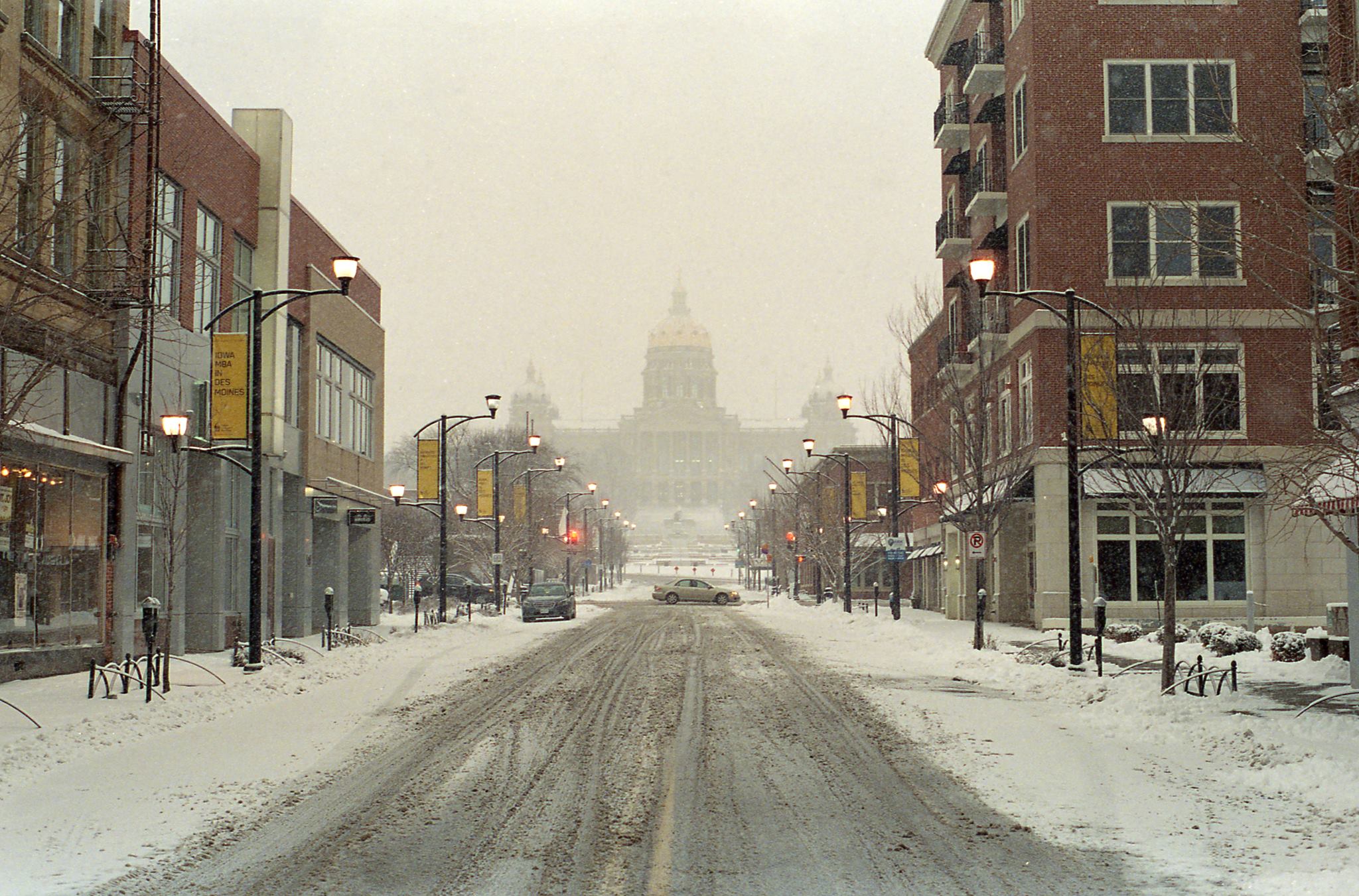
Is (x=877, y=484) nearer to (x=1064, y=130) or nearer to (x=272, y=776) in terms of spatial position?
(x=1064, y=130)

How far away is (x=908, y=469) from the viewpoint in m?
45.8

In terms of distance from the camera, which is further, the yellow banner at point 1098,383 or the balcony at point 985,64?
the balcony at point 985,64

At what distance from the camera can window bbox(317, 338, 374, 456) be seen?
133 feet

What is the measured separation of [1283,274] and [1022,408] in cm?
820

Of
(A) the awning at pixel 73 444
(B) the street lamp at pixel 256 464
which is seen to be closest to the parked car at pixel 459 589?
(A) the awning at pixel 73 444

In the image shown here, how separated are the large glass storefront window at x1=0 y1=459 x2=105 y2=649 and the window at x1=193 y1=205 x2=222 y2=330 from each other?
22.4ft

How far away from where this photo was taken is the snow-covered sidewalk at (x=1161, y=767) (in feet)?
31.0

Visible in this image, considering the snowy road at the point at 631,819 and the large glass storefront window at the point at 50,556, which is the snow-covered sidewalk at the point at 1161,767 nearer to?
the snowy road at the point at 631,819

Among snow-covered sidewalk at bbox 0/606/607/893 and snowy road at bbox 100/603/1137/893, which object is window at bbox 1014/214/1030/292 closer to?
snow-covered sidewalk at bbox 0/606/607/893

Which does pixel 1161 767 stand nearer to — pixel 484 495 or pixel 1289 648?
pixel 1289 648

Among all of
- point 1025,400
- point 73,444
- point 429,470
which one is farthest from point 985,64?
point 73,444

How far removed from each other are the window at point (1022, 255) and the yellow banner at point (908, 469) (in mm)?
6466

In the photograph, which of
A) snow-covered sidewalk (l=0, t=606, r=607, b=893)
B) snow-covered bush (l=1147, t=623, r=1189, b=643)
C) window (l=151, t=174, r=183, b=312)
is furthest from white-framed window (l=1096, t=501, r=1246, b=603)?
window (l=151, t=174, r=183, b=312)

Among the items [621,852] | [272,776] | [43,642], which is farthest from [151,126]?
[621,852]
